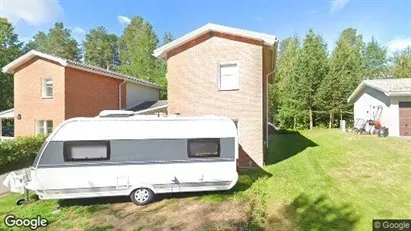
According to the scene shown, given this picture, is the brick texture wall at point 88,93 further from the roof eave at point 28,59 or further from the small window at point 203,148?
the small window at point 203,148

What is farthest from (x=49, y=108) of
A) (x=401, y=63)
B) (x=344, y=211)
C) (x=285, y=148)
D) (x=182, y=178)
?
(x=401, y=63)

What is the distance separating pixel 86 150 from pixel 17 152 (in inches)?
359

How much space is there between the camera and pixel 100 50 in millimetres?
66375

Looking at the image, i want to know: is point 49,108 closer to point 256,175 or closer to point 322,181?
point 256,175

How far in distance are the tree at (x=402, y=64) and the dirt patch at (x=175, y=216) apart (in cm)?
4670

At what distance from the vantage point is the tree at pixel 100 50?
65688 millimetres

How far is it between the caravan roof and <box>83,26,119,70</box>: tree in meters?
59.2

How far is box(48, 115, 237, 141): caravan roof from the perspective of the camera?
9.22 metres

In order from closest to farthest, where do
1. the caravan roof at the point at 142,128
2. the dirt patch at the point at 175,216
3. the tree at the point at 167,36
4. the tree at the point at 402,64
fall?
the dirt patch at the point at 175,216 → the caravan roof at the point at 142,128 → the tree at the point at 402,64 → the tree at the point at 167,36

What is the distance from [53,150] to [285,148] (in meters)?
15.2

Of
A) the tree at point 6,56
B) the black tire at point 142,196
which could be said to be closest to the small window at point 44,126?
the black tire at point 142,196

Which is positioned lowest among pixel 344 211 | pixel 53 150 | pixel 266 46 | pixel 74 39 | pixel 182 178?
pixel 344 211

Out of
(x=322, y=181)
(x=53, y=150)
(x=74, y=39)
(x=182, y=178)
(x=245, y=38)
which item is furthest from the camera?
(x=74, y=39)

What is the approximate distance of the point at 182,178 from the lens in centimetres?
958
